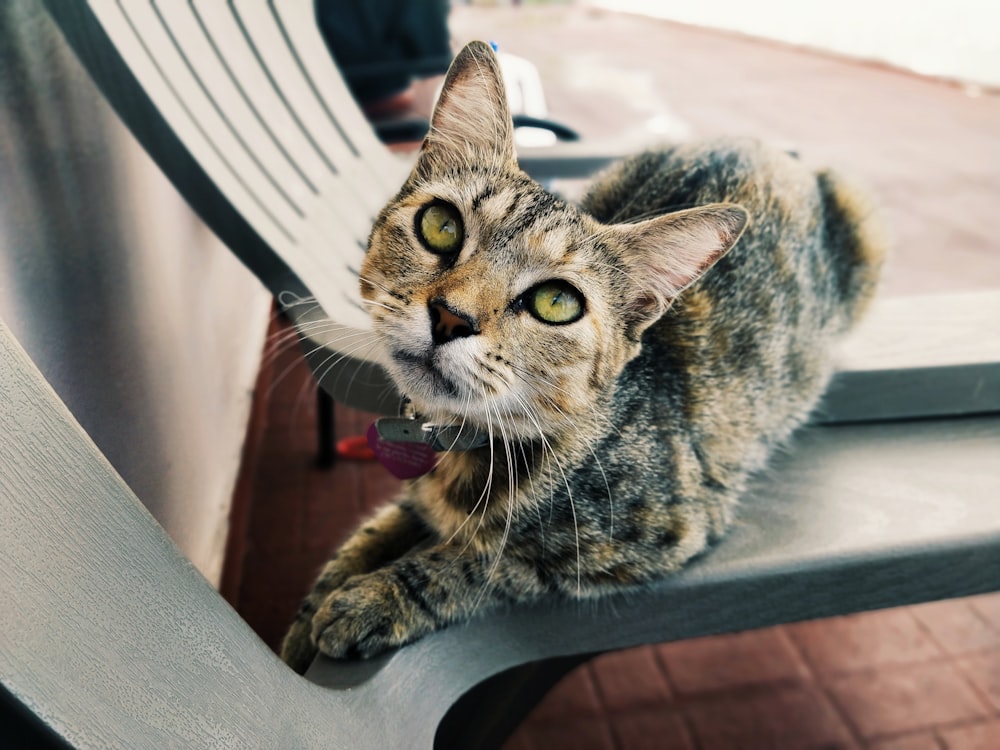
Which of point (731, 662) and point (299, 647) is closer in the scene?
point (299, 647)

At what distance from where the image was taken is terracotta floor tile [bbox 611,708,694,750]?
5.37ft

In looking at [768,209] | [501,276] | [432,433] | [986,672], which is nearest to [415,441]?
[432,433]

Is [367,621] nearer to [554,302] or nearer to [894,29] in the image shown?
[554,302]

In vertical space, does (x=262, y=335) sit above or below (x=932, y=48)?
above

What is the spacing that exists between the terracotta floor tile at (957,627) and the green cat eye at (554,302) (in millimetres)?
1439

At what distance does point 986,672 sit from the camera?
1.80m

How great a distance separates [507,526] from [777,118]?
16.9ft

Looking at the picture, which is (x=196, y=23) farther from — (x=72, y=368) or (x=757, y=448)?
(x=757, y=448)

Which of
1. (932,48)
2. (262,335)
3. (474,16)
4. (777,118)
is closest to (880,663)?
(262,335)

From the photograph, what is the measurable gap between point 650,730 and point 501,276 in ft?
3.85

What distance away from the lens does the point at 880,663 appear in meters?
1.83

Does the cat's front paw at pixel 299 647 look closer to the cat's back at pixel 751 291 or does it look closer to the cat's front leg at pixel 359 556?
the cat's front leg at pixel 359 556

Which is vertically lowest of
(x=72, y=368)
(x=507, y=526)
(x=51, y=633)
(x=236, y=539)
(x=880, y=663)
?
(x=880, y=663)

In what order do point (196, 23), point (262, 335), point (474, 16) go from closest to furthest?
1. point (196, 23)
2. point (262, 335)
3. point (474, 16)
